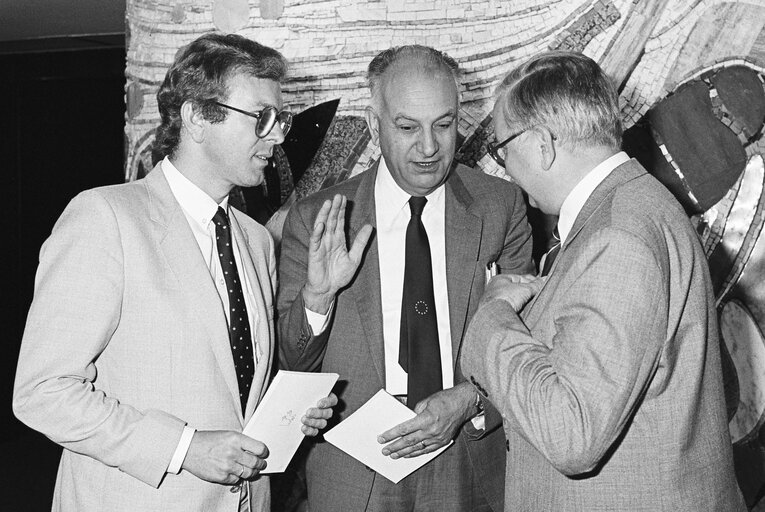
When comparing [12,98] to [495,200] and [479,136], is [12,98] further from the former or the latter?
[495,200]

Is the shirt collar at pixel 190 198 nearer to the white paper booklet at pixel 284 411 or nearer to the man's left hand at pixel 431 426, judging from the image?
the white paper booklet at pixel 284 411

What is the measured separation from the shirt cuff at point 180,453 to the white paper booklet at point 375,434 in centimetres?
48

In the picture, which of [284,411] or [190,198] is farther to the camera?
[190,198]

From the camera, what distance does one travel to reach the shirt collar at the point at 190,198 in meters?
2.07

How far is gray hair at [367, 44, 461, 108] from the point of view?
253cm

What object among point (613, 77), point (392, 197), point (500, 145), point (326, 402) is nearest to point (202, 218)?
point (326, 402)

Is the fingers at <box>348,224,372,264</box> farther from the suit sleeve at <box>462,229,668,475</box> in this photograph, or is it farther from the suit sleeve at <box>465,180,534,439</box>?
the suit sleeve at <box>462,229,668,475</box>

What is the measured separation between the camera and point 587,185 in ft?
5.49

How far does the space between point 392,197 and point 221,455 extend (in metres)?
1.06

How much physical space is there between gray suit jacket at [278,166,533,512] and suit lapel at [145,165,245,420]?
423mm

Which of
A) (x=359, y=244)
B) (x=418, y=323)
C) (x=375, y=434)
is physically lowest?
(x=375, y=434)

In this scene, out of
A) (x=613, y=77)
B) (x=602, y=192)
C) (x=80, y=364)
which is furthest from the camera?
(x=613, y=77)

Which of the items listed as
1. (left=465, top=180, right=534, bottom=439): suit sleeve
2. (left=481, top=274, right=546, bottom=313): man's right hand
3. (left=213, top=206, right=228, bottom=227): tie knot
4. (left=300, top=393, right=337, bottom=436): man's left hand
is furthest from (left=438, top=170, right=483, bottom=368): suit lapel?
(left=213, top=206, right=228, bottom=227): tie knot

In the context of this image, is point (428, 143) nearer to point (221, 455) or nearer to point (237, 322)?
point (237, 322)
